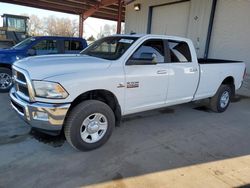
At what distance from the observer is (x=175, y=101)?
4863 mm

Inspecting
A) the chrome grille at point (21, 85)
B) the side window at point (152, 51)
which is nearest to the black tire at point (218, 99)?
the side window at point (152, 51)

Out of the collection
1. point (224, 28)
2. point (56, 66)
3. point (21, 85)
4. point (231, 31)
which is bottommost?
point (21, 85)

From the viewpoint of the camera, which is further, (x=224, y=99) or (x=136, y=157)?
(x=224, y=99)

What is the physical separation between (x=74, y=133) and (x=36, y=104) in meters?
0.67

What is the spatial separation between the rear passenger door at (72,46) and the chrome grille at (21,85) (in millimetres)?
4203

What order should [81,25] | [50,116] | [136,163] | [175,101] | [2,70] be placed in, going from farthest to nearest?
[81,25]
[2,70]
[175,101]
[136,163]
[50,116]

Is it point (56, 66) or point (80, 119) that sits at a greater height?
point (56, 66)

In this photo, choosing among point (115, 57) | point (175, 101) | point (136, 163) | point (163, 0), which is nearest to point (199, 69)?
point (175, 101)

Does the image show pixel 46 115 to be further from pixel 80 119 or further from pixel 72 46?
pixel 72 46

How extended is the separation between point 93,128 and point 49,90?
2.99 feet

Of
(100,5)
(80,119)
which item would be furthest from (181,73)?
(100,5)

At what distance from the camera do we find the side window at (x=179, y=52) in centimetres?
473

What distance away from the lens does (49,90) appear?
313 cm

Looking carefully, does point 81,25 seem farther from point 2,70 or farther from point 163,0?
point 2,70
